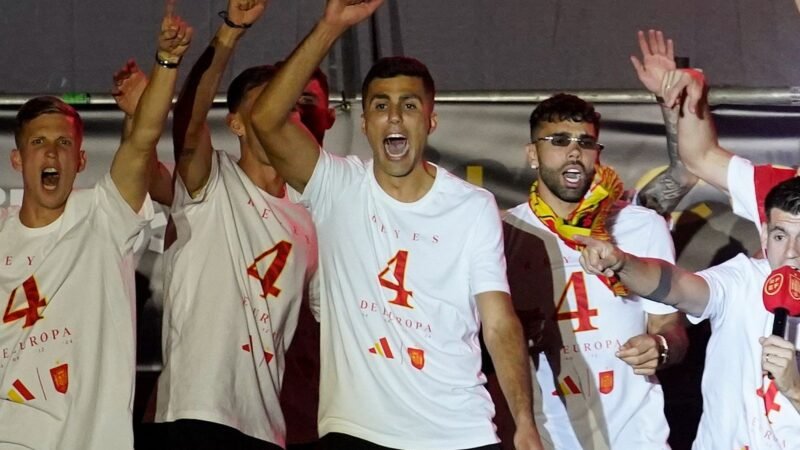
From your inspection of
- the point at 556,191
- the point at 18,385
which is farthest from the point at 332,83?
the point at 18,385

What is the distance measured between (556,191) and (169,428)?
168cm

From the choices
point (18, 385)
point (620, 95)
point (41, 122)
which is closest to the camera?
point (18, 385)

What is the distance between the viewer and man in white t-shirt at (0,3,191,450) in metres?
4.49

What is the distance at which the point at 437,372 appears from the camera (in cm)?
425

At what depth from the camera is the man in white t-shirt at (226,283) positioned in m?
4.62

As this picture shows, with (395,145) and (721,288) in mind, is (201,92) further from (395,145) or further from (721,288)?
(721,288)

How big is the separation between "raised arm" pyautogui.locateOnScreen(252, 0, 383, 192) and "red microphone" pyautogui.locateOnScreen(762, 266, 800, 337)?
4.92ft

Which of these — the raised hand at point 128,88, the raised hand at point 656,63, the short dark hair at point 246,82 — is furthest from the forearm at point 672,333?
the raised hand at point 128,88

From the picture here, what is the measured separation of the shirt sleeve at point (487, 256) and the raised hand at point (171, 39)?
3.69 ft

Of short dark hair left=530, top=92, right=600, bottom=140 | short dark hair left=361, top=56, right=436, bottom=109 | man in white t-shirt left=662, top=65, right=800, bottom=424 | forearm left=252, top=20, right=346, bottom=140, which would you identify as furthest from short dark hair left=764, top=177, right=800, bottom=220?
forearm left=252, top=20, right=346, bottom=140

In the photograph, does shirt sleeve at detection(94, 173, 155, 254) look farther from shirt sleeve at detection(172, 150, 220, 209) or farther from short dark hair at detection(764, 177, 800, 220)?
short dark hair at detection(764, 177, 800, 220)

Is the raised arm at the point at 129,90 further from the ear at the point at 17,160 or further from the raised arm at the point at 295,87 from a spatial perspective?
the raised arm at the point at 295,87

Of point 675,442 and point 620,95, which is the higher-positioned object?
point 620,95

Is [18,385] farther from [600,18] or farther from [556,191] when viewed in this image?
[600,18]
